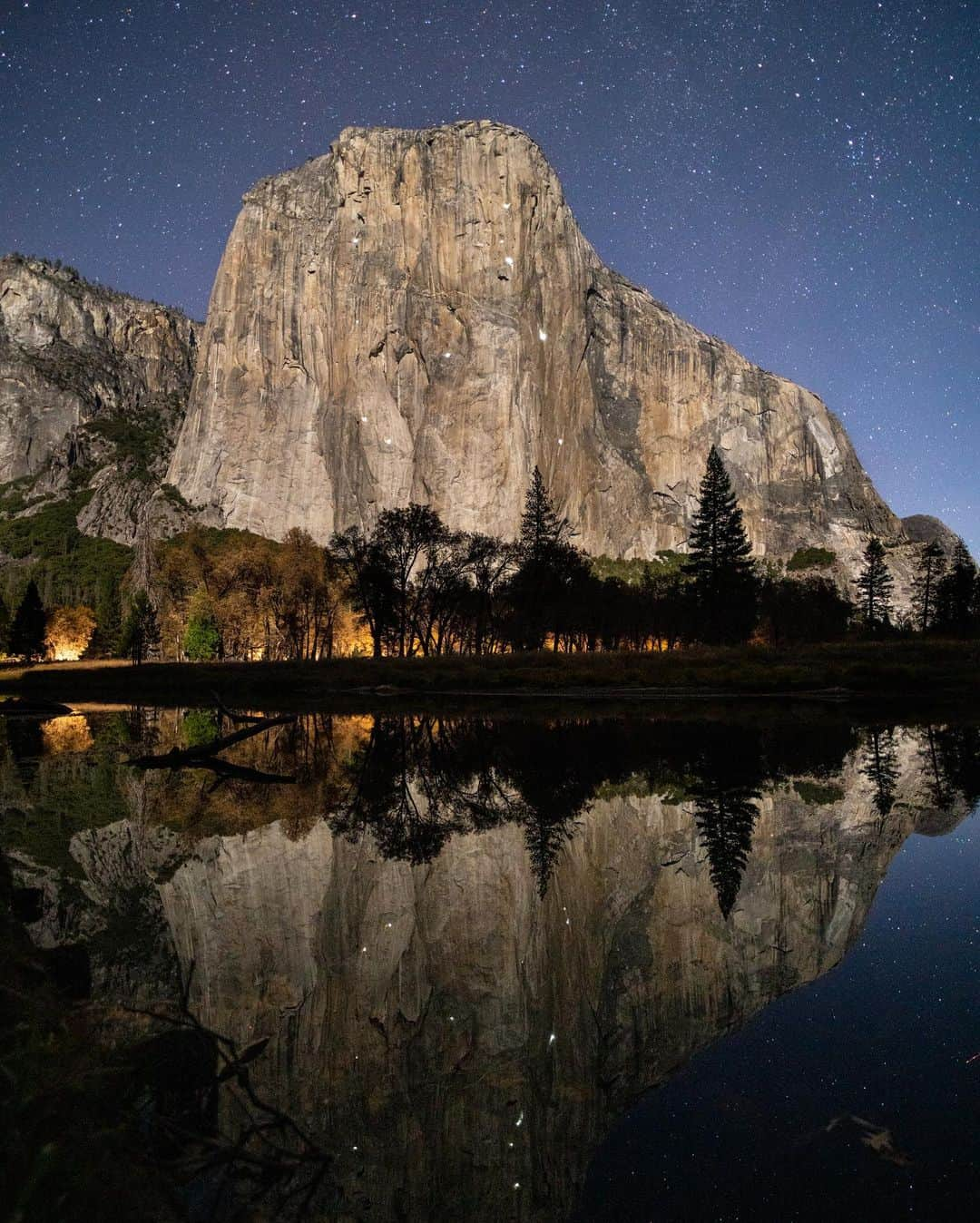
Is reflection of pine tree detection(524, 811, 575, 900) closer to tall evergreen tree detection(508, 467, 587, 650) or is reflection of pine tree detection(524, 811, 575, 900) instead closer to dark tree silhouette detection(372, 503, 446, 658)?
dark tree silhouette detection(372, 503, 446, 658)

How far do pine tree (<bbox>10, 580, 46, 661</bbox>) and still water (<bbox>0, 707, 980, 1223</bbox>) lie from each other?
10228 cm

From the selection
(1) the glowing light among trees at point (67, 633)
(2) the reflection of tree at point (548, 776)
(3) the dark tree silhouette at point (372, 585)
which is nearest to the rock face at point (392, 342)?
(1) the glowing light among trees at point (67, 633)

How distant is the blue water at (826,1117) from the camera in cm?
329

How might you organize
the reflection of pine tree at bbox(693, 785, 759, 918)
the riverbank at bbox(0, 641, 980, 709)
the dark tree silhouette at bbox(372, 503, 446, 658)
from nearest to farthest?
the reflection of pine tree at bbox(693, 785, 759, 918)
the riverbank at bbox(0, 641, 980, 709)
the dark tree silhouette at bbox(372, 503, 446, 658)

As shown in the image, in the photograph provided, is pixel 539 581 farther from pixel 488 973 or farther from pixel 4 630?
pixel 4 630

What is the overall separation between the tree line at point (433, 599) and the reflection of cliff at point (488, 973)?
56.3m

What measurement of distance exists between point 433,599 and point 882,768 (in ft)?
206

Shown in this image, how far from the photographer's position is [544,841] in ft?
31.0

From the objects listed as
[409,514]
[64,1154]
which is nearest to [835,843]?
[64,1154]

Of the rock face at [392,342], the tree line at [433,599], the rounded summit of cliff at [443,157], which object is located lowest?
the tree line at [433,599]

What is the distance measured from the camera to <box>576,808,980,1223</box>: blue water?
10.8ft

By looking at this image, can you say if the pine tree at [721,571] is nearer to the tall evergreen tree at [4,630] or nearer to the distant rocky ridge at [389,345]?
the distant rocky ridge at [389,345]

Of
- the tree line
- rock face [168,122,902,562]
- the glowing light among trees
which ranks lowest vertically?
the glowing light among trees

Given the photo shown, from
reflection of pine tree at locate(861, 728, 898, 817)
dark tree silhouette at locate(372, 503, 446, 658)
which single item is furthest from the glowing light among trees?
Answer: reflection of pine tree at locate(861, 728, 898, 817)
